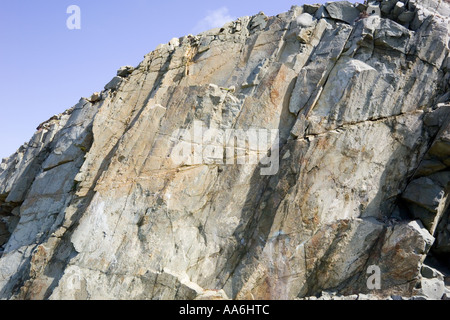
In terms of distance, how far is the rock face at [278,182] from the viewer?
18.4m

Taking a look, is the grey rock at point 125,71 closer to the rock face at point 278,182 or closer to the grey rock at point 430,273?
the rock face at point 278,182

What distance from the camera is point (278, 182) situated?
771 inches

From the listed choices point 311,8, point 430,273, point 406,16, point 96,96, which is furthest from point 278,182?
point 96,96

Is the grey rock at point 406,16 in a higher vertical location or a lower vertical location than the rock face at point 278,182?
higher

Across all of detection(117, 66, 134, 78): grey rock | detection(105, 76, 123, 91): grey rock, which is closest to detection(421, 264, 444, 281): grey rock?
detection(105, 76, 123, 91): grey rock

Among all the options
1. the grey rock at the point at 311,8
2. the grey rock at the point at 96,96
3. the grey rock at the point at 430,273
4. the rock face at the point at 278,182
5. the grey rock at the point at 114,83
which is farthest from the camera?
the grey rock at the point at 96,96

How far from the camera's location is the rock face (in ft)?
60.4

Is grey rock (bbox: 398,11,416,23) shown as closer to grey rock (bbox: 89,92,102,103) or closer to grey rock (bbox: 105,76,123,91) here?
grey rock (bbox: 105,76,123,91)

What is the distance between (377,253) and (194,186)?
347 inches

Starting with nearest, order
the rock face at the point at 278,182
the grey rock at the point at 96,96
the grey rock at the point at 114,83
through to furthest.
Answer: the rock face at the point at 278,182 < the grey rock at the point at 114,83 < the grey rock at the point at 96,96

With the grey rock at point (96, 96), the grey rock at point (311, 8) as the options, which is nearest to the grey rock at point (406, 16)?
→ the grey rock at point (311, 8)

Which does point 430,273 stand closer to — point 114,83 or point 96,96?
point 114,83

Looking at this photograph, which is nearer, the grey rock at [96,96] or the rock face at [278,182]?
the rock face at [278,182]

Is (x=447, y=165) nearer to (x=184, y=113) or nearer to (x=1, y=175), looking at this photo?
(x=184, y=113)
